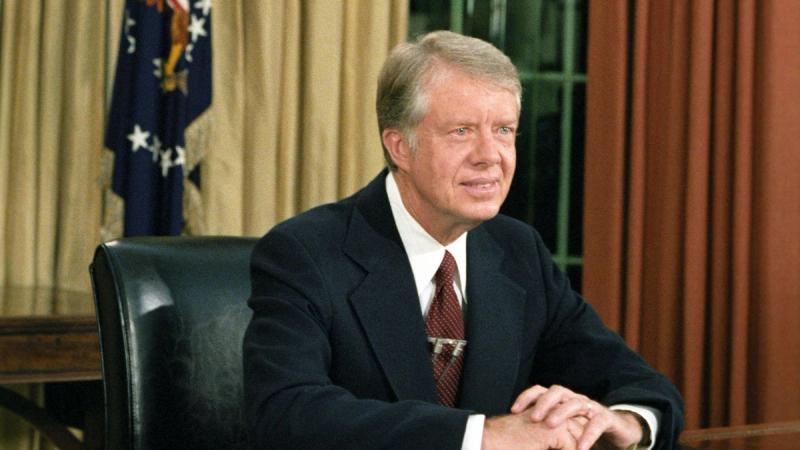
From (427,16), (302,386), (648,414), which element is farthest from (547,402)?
(427,16)

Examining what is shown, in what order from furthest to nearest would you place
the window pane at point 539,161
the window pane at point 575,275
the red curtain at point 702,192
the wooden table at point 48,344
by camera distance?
the window pane at point 575,275 < the window pane at point 539,161 < the red curtain at point 702,192 < the wooden table at point 48,344

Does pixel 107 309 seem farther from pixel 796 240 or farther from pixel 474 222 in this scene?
pixel 796 240

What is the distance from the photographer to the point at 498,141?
2152 mm

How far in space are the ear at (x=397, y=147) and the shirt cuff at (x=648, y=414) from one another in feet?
1.90

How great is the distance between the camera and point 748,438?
2.15 metres

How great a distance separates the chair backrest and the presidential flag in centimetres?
205

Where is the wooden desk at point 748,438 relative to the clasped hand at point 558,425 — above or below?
below

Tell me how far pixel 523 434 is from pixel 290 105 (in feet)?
9.19

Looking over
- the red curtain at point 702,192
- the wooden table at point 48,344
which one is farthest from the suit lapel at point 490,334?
the red curtain at point 702,192

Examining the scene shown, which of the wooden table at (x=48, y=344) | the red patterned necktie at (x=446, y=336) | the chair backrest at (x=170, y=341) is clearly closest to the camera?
the chair backrest at (x=170, y=341)

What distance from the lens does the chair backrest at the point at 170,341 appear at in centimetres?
206

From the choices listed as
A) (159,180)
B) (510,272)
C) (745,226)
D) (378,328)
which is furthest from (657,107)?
(378,328)

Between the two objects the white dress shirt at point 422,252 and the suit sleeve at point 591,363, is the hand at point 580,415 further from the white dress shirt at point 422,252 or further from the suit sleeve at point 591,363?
the white dress shirt at point 422,252

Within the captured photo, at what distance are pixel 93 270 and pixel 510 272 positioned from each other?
2.60ft
